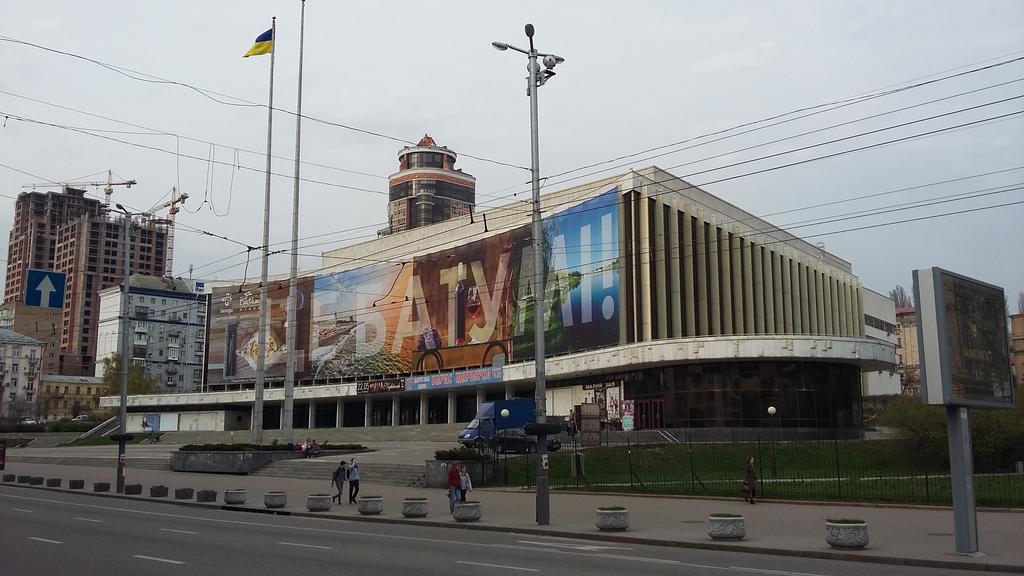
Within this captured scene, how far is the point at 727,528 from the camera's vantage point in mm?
20422

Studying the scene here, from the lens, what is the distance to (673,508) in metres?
28.7

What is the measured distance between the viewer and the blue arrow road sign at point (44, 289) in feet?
77.5

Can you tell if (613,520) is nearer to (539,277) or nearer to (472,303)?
(539,277)

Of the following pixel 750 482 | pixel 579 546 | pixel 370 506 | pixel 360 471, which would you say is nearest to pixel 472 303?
pixel 360 471

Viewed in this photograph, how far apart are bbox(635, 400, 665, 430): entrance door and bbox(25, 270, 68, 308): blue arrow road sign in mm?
48091

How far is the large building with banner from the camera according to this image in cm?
6281

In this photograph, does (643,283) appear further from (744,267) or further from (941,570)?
(941,570)

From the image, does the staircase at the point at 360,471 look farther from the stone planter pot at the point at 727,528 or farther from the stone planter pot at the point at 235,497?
the stone planter pot at the point at 727,528

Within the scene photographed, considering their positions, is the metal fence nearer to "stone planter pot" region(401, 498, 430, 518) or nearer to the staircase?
the staircase

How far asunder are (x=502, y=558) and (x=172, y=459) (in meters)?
43.1

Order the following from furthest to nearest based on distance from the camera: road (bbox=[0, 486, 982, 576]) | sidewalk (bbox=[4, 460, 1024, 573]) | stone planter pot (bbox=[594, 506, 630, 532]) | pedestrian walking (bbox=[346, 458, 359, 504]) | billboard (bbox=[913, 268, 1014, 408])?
pedestrian walking (bbox=[346, 458, 359, 504])
stone planter pot (bbox=[594, 506, 630, 532])
billboard (bbox=[913, 268, 1014, 408])
sidewalk (bbox=[4, 460, 1024, 573])
road (bbox=[0, 486, 982, 576])

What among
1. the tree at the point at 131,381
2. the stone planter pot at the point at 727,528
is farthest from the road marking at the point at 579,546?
the tree at the point at 131,381

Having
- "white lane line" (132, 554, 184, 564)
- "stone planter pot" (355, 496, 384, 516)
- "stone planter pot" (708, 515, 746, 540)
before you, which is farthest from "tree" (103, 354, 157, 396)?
"stone planter pot" (708, 515, 746, 540)

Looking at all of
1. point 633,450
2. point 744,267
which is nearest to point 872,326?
point 744,267
